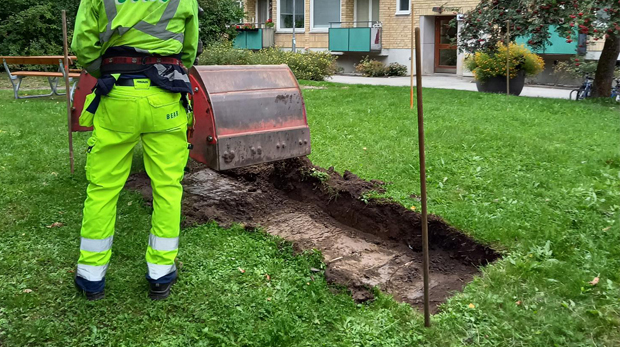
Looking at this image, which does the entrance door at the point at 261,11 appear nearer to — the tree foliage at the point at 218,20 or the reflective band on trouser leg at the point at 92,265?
the tree foliage at the point at 218,20

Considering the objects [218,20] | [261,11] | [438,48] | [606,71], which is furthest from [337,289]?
[261,11]

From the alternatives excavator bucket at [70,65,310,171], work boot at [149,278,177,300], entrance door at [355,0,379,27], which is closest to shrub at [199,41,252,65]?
entrance door at [355,0,379,27]

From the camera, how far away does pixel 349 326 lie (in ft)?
11.8

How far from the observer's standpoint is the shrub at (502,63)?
610 inches

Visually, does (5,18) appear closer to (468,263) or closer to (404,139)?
(404,139)

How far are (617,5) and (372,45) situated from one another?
15.1 meters

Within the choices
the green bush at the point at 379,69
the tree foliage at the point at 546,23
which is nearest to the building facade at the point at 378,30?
the green bush at the point at 379,69

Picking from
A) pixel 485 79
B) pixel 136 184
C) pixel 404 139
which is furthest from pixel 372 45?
pixel 136 184

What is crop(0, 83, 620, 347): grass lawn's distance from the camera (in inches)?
136

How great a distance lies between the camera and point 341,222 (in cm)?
568

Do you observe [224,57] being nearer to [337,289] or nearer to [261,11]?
[337,289]

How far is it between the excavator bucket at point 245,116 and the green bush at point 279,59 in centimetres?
1315

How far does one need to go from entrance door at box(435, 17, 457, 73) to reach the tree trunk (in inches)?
456

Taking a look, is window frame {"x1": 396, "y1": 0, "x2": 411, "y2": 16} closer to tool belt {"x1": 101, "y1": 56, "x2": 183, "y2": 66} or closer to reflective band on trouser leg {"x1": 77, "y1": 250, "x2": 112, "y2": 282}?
tool belt {"x1": 101, "y1": 56, "x2": 183, "y2": 66}
